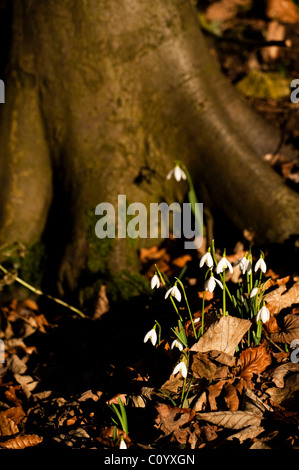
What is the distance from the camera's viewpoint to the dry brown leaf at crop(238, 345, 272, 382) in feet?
6.58

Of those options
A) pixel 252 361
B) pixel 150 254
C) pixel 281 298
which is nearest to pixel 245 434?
pixel 252 361

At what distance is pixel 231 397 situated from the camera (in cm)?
195

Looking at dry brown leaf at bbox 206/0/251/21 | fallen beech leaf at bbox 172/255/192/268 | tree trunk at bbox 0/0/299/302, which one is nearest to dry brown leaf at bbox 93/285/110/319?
tree trunk at bbox 0/0/299/302

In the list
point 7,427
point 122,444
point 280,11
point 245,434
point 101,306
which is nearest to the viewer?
point 122,444

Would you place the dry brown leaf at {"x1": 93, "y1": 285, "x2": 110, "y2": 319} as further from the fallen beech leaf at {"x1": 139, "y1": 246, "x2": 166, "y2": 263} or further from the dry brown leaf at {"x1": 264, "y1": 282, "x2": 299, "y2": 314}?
the dry brown leaf at {"x1": 264, "y1": 282, "x2": 299, "y2": 314}

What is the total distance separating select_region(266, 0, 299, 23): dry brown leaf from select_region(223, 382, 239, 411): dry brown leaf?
495cm

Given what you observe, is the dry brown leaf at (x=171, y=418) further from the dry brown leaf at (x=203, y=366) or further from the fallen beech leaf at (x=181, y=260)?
the fallen beech leaf at (x=181, y=260)

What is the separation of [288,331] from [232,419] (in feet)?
1.69

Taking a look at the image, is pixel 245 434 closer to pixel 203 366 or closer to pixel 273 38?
pixel 203 366

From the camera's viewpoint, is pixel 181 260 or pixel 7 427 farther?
pixel 181 260

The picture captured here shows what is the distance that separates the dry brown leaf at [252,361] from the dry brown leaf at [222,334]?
3.2 inches

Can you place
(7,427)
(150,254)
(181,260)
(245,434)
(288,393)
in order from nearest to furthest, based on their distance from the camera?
(245,434) → (288,393) → (7,427) → (181,260) → (150,254)

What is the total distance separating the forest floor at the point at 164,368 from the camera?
1.87 meters
